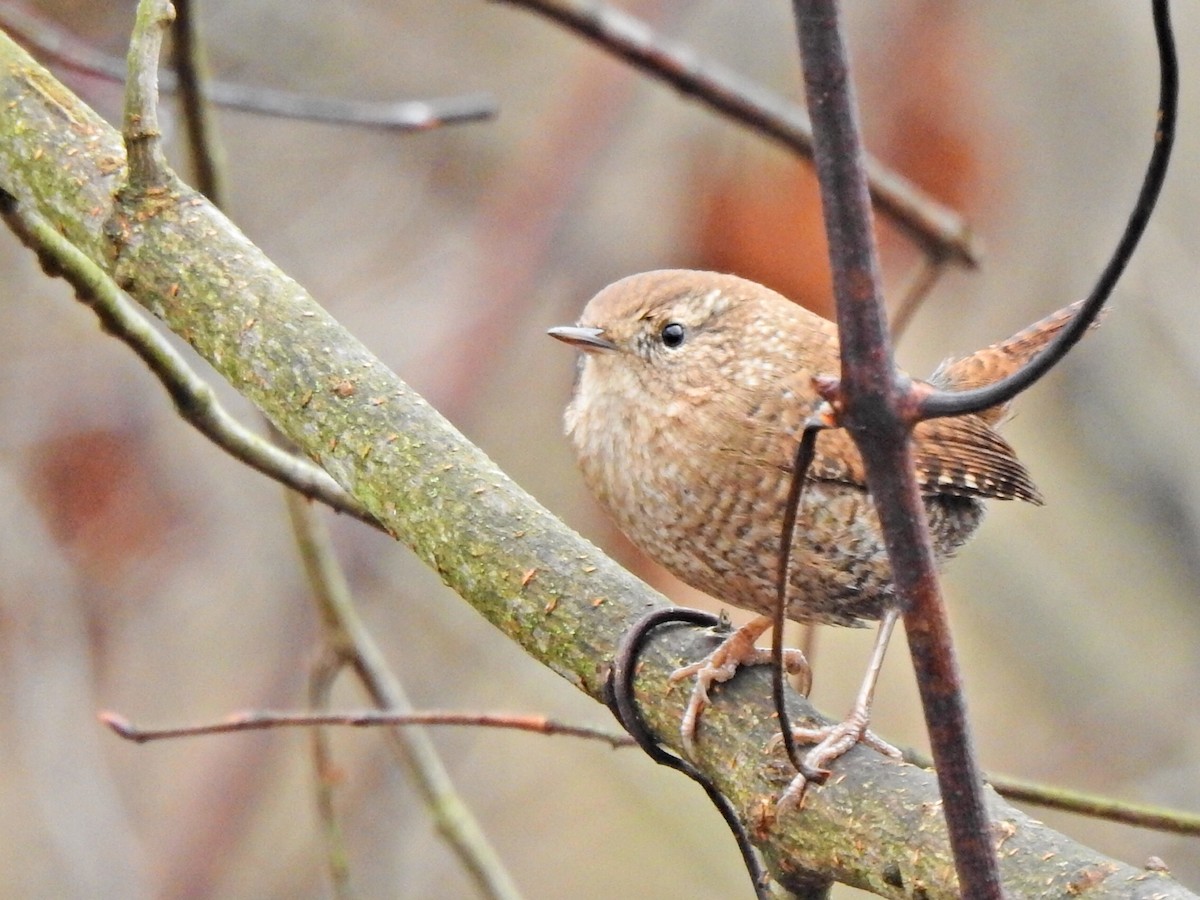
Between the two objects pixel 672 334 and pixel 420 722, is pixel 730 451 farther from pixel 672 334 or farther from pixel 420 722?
pixel 420 722

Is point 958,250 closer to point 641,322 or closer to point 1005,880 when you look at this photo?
point 641,322

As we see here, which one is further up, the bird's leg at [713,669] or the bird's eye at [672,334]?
the bird's eye at [672,334]

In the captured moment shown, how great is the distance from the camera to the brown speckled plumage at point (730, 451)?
83.9 inches

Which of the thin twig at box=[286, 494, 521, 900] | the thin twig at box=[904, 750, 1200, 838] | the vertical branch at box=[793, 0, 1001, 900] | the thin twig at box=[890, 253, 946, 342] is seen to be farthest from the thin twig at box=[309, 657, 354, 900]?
the vertical branch at box=[793, 0, 1001, 900]

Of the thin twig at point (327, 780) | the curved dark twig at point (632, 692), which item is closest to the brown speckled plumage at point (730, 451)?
the curved dark twig at point (632, 692)

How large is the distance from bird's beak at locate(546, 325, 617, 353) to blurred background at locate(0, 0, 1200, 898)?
62.7 inches

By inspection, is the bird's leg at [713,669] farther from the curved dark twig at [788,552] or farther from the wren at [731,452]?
the curved dark twig at [788,552]

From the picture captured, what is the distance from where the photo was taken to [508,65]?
15.7 feet

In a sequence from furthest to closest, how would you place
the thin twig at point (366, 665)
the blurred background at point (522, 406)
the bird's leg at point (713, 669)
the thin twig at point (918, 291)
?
the blurred background at point (522, 406) < the thin twig at point (918, 291) < the thin twig at point (366, 665) < the bird's leg at point (713, 669)

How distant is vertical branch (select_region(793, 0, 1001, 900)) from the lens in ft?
3.01

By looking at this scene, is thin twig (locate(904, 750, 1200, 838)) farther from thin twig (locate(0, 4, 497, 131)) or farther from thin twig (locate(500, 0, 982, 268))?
thin twig (locate(0, 4, 497, 131))

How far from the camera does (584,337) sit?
230 cm

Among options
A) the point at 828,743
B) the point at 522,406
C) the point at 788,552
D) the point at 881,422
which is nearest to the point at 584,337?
the point at 828,743

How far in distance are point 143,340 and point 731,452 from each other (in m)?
0.87
